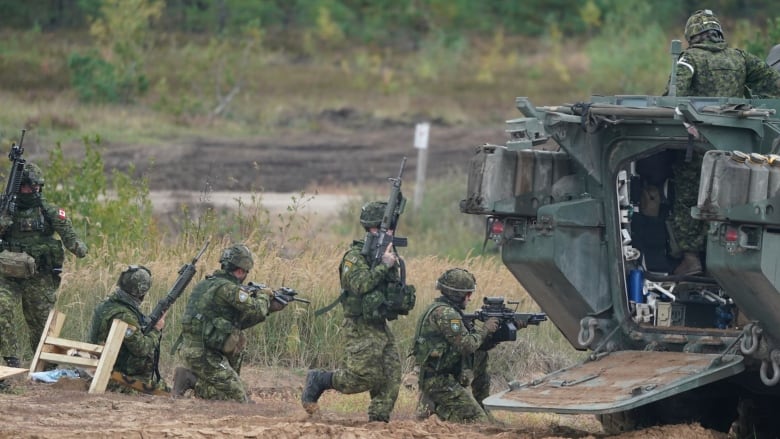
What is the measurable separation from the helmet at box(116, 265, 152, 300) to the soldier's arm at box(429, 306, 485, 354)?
2437mm

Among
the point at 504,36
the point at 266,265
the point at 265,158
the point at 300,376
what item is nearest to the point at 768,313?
the point at 300,376

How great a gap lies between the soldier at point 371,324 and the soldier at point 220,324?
951 millimetres

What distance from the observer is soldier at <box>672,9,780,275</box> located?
1015 cm

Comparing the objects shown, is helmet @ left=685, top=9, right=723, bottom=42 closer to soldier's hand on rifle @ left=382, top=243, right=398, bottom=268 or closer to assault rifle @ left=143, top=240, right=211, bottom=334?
soldier's hand on rifle @ left=382, top=243, right=398, bottom=268

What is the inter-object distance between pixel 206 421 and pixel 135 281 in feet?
6.72

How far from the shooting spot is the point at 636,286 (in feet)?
32.8

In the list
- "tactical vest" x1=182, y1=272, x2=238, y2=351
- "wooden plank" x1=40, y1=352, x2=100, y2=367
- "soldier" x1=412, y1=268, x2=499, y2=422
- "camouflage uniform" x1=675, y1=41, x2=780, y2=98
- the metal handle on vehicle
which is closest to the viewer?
the metal handle on vehicle

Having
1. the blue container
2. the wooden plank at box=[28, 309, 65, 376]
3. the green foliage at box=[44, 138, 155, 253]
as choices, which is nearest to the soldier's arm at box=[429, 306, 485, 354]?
the blue container

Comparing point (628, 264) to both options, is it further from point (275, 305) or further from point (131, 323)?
point (131, 323)

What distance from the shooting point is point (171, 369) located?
13070mm

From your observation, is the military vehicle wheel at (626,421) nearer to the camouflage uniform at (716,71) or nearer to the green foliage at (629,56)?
the camouflage uniform at (716,71)

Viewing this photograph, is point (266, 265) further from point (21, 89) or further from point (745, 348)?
point (21, 89)

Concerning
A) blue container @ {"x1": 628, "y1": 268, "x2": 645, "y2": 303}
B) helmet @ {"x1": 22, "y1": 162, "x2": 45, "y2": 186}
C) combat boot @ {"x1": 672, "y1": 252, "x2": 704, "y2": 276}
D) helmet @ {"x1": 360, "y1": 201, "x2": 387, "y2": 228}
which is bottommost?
blue container @ {"x1": 628, "y1": 268, "x2": 645, "y2": 303}

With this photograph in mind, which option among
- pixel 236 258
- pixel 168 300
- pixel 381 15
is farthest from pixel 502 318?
pixel 381 15
